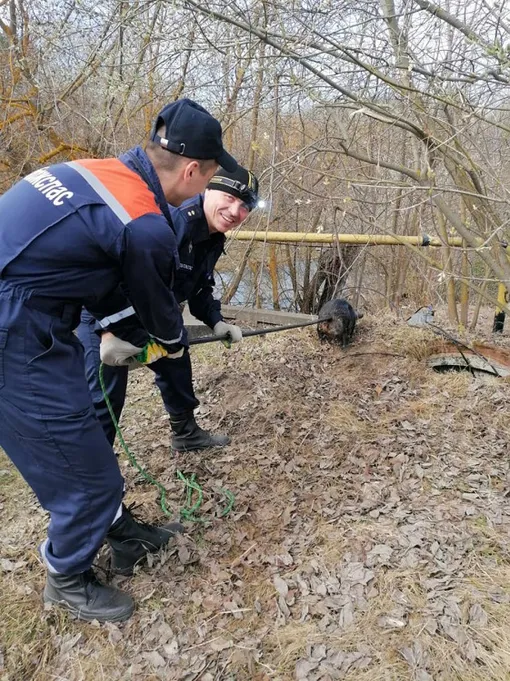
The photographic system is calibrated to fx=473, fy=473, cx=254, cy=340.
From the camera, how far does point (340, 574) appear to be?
224 cm

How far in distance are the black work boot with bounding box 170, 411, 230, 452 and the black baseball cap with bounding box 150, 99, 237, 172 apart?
1.88 metres

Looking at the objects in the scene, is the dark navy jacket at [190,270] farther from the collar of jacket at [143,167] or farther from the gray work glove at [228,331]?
the collar of jacket at [143,167]

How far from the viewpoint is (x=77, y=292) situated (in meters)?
1.79

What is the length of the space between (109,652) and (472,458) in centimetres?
230

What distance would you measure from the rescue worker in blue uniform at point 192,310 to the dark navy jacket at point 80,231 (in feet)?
1.41

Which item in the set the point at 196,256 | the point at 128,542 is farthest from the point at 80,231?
the point at 128,542

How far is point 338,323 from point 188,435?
1970 mm

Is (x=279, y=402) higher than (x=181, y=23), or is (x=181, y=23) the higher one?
(x=181, y=23)

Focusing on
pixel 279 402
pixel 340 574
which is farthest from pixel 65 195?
pixel 279 402

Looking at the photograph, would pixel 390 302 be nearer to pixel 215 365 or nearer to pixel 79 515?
pixel 215 365

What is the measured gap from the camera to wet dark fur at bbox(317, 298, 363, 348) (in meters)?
4.60

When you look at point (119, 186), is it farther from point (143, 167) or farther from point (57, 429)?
point (57, 429)

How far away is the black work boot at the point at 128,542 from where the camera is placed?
2.30m

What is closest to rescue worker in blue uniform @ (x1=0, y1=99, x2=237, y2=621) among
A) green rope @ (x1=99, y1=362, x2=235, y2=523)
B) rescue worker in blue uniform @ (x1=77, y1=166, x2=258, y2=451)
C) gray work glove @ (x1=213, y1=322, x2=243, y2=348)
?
rescue worker in blue uniform @ (x1=77, y1=166, x2=258, y2=451)
